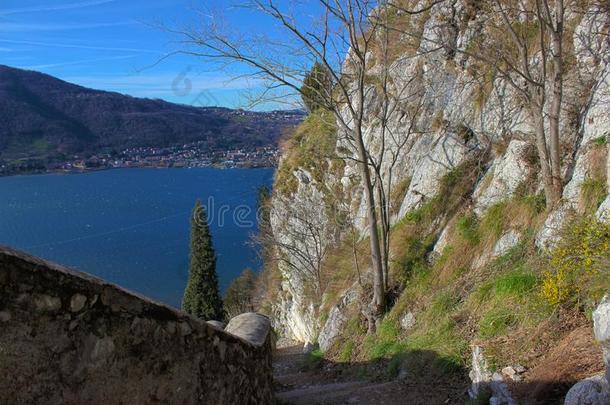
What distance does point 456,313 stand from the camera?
705 centimetres

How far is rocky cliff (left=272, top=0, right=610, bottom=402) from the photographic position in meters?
6.56

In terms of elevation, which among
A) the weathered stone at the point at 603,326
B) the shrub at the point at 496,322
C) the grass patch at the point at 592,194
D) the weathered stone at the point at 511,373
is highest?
the grass patch at the point at 592,194

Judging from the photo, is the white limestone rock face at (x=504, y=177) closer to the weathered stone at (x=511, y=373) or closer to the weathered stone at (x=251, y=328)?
the weathered stone at (x=511, y=373)

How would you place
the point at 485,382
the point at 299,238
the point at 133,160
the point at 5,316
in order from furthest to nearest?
the point at 133,160 < the point at 299,238 < the point at 485,382 < the point at 5,316

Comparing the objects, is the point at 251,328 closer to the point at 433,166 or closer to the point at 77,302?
the point at 77,302

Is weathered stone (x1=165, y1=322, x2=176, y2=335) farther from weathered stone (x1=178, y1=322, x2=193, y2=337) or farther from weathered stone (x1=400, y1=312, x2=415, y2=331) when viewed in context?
weathered stone (x1=400, y1=312, x2=415, y2=331)

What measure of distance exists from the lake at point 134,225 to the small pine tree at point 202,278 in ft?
10.3

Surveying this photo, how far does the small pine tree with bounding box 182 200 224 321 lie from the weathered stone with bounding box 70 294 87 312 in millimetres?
33137

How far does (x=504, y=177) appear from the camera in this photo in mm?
8781

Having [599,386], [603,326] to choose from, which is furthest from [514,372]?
[599,386]

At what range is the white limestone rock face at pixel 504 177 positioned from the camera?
27.8 ft

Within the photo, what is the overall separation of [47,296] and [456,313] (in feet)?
19.2

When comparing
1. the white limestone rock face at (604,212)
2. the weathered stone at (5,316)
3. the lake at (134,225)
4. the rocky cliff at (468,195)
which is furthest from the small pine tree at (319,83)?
the lake at (134,225)

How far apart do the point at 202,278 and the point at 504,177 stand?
29595 millimetres
